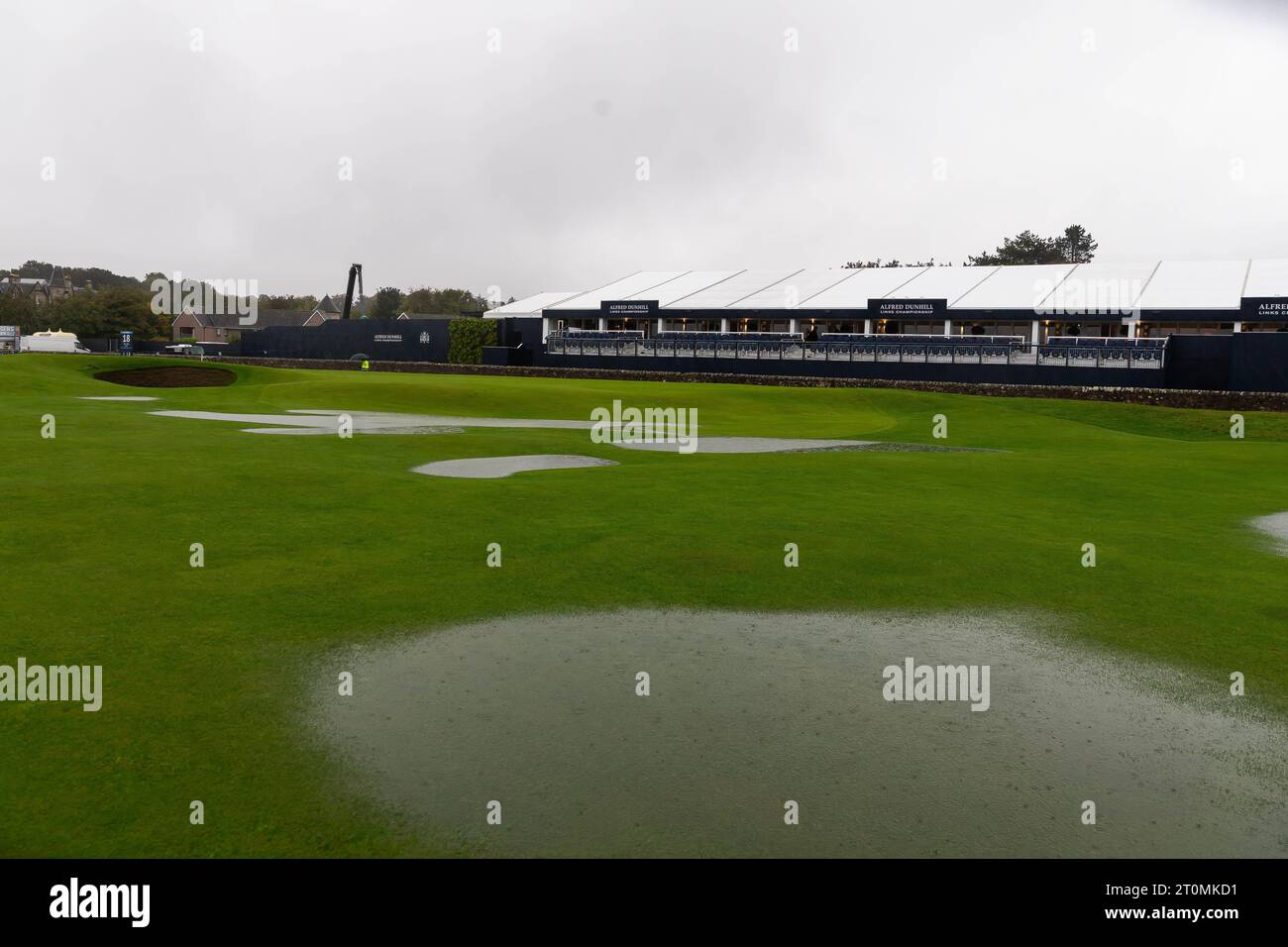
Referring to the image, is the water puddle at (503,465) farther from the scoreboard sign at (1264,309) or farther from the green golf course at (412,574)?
the scoreboard sign at (1264,309)

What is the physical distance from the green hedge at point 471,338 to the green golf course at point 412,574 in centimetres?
5356

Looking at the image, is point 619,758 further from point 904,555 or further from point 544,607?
point 904,555

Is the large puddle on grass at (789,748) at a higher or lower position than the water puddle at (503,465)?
lower

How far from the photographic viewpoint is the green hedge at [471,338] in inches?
3024

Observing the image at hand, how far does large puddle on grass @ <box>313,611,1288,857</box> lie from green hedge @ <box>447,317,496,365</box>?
70125mm

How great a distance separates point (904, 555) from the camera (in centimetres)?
1180

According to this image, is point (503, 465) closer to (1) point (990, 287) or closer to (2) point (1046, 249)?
(1) point (990, 287)

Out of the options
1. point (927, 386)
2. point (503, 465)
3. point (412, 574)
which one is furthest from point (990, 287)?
point (412, 574)

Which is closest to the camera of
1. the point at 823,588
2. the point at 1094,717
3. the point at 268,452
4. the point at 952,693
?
the point at 1094,717

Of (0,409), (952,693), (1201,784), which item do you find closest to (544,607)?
(952,693)

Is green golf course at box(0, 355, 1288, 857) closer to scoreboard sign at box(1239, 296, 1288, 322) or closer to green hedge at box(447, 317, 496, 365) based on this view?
scoreboard sign at box(1239, 296, 1288, 322)

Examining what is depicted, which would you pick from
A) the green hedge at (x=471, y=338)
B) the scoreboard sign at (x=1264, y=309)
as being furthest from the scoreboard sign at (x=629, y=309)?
the scoreboard sign at (x=1264, y=309)

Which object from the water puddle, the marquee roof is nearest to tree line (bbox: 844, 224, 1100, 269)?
the marquee roof
